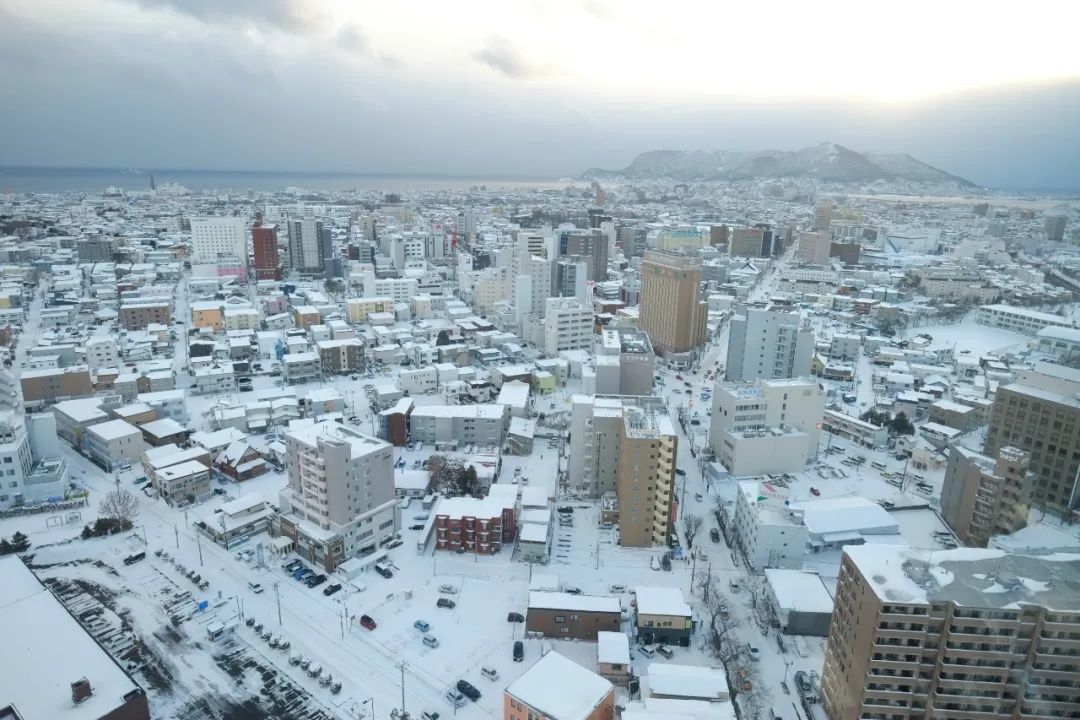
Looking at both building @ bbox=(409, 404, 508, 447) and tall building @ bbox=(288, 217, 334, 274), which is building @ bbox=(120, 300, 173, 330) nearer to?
tall building @ bbox=(288, 217, 334, 274)

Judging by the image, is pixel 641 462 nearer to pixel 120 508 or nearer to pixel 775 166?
pixel 120 508

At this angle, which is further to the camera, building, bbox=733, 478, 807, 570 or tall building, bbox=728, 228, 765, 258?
tall building, bbox=728, 228, 765, 258

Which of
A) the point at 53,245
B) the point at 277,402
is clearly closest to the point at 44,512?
the point at 277,402

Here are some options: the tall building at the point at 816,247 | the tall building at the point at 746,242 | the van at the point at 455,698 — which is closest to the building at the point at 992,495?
the van at the point at 455,698

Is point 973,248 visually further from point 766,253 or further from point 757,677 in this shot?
point 757,677

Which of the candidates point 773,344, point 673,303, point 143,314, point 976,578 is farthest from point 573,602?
point 143,314

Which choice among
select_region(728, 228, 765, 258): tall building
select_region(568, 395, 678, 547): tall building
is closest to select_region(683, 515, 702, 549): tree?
select_region(568, 395, 678, 547): tall building
